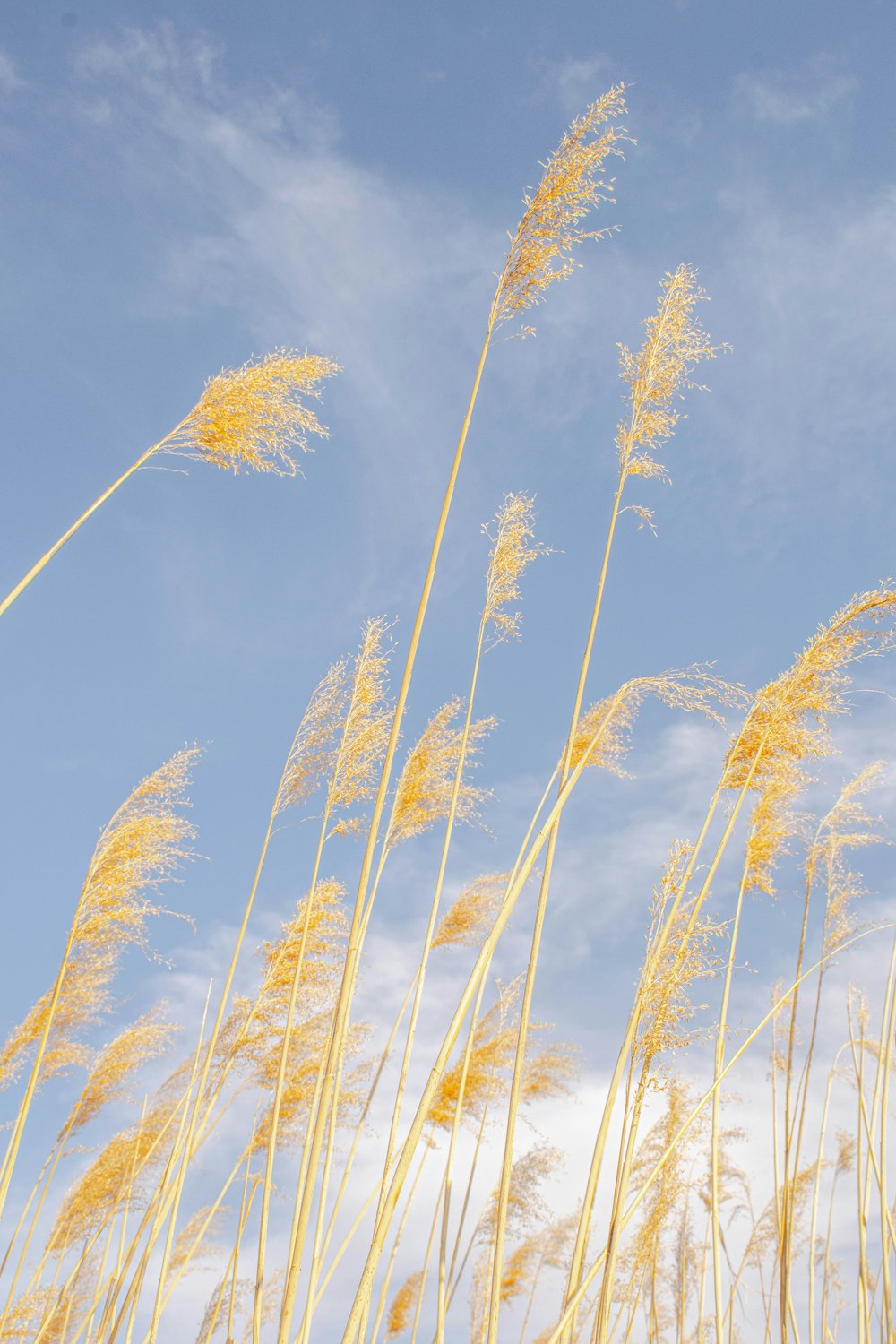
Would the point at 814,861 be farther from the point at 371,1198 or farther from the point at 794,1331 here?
the point at 371,1198

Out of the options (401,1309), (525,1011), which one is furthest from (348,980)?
(401,1309)

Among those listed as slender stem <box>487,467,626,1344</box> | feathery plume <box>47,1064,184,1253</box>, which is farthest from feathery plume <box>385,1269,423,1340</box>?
slender stem <box>487,467,626,1344</box>

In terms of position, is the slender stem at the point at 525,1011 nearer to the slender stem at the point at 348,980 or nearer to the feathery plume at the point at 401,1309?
the slender stem at the point at 348,980

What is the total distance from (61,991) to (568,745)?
266 cm

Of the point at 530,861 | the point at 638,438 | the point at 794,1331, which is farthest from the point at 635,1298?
the point at 638,438

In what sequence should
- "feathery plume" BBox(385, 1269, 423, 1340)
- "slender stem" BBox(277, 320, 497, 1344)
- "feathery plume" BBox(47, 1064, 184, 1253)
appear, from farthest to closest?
"feathery plume" BBox(385, 1269, 423, 1340), "feathery plume" BBox(47, 1064, 184, 1253), "slender stem" BBox(277, 320, 497, 1344)

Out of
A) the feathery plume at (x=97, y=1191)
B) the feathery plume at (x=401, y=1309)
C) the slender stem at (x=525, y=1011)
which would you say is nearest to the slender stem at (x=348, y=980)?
the slender stem at (x=525, y=1011)

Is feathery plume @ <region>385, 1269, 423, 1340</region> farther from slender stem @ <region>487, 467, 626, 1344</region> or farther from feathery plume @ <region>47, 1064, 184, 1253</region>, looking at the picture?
slender stem @ <region>487, 467, 626, 1344</region>

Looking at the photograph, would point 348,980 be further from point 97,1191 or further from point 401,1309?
point 401,1309

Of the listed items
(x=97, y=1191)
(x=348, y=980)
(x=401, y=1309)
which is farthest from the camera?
(x=401, y=1309)

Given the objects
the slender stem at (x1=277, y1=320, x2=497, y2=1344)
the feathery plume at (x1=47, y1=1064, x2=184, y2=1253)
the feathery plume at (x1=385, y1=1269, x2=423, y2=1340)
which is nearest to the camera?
the slender stem at (x1=277, y1=320, x2=497, y2=1344)

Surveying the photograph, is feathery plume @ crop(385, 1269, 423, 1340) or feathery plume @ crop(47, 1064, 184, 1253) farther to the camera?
feathery plume @ crop(385, 1269, 423, 1340)

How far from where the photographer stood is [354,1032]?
4.28 metres

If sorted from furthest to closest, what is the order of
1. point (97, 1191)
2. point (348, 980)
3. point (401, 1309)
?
point (401, 1309) < point (97, 1191) < point (348, 980)
